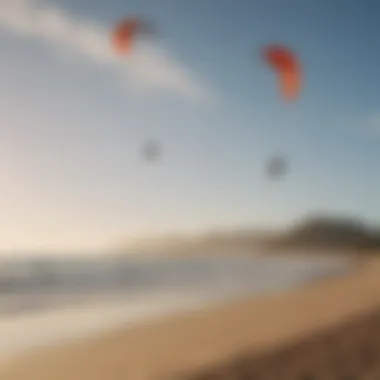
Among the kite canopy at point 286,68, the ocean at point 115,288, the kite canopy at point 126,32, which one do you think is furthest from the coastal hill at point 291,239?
the kite canopy at point 126,32

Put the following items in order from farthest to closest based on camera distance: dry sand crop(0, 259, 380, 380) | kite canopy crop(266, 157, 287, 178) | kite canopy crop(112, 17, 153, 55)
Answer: kite canopy crop(266, 157, 287, 178) → kite canopy crop(112, 17, 153, 55) → dry sand crop(0, 259, 380, 380)

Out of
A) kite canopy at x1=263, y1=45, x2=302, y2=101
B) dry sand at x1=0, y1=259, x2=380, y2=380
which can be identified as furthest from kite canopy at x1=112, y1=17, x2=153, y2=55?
dry sand at x1=0, y1=259, x2=380, y2=380

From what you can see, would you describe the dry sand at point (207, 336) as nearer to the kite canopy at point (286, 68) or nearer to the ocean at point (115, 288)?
the ocean at point (115, 288)

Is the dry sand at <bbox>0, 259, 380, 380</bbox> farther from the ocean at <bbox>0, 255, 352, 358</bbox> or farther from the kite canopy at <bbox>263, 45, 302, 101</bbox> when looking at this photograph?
the kite canopy at <bbox>263, 45, 302, 101</bbox>

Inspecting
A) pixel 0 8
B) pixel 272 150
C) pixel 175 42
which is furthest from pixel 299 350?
pixel 0 8

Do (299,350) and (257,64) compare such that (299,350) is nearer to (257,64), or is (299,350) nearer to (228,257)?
(228,257)

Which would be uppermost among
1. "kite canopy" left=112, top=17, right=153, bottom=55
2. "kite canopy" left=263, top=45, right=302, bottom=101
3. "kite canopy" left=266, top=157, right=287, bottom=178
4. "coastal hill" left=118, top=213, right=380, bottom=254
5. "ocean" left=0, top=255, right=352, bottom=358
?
"kite canopy" left=112, top=17, right=153, bottom=55
